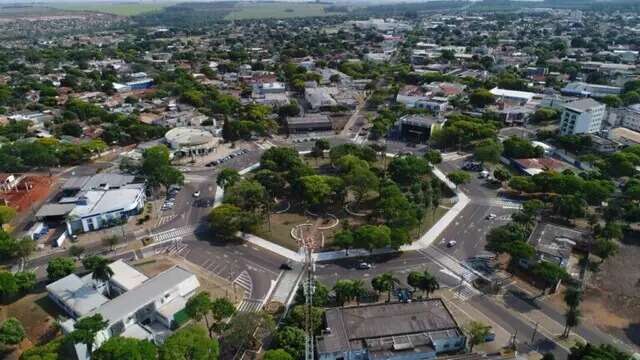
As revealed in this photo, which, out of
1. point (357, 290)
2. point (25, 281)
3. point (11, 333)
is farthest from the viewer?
point (25, 281)

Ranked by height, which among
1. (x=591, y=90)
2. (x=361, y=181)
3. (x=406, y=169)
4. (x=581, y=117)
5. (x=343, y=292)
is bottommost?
(x=343, y=292)

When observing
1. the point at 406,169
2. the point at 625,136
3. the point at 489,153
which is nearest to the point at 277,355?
the point at 406,169

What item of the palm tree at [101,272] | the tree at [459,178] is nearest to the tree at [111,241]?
the palm tree at [101,272]

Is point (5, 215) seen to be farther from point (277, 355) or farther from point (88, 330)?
point (277, 355)

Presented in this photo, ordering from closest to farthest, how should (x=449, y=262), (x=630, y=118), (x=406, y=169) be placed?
(x=449, y=262)
(x=406, y=169)
(x=630, y=118)

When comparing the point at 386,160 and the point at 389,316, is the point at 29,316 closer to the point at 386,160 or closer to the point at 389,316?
the point at 389,316

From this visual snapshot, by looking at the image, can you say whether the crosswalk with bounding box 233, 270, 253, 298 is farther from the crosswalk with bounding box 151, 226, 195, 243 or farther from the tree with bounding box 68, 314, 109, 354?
the tree with bounding box 68, 314, 109, 354

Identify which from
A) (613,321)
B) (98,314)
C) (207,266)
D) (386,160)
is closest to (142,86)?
(386,160)
